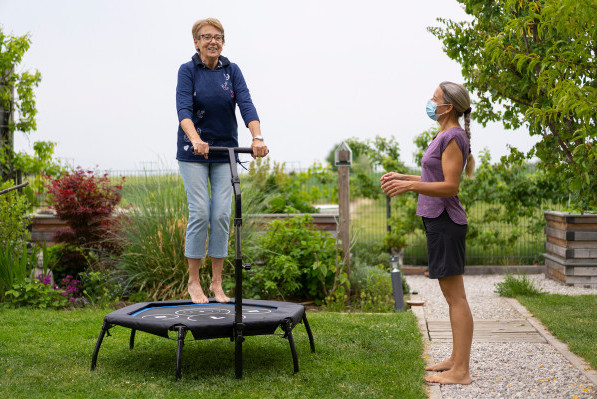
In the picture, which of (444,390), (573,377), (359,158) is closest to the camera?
(444,390)

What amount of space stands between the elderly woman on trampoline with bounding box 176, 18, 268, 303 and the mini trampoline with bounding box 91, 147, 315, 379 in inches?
13.4

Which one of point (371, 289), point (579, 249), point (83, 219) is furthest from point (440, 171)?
point (579, 249)

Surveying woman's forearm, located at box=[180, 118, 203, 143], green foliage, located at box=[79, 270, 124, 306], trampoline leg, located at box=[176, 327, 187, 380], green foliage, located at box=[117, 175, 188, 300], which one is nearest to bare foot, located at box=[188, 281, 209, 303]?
trampoline leg, located at box=[176, 327, 187, 380]

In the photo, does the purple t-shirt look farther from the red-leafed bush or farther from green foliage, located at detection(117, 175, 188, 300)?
the red-leafed bush

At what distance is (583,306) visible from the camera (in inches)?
247

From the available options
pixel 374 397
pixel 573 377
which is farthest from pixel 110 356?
pixel 573 377

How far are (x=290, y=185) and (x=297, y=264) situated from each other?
10.9ft

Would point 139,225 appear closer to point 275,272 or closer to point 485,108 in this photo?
point 275,272

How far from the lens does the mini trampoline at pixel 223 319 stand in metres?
3.59

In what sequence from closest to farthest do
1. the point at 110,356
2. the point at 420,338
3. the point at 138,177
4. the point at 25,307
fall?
the point at 110,356, the point at 420,338, the point at 25,307, the point at 138,177

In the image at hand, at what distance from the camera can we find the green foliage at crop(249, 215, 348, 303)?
643cm

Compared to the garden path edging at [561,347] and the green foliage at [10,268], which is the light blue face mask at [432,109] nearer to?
the garden path edging at [561,347]

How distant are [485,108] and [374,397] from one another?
10.3 ft

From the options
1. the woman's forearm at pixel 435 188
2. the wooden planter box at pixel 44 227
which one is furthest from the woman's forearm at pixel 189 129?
the wooden planter box at pixel 44 227
